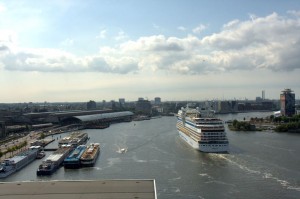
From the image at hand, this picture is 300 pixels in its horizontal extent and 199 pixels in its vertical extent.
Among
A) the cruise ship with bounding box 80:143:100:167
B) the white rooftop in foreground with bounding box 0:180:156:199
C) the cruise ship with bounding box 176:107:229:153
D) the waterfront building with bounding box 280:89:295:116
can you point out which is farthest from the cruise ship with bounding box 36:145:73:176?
the waterfront building with bounding box 280:89:295:116

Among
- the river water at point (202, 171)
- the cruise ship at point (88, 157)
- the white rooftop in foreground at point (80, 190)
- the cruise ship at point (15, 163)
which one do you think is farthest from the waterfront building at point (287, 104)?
the white rooftop in foreground at point (80, 190)

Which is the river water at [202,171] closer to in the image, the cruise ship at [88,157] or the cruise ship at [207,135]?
the cruise ship at [88,157]

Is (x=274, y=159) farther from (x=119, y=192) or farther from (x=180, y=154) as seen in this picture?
(x=119, y=192)

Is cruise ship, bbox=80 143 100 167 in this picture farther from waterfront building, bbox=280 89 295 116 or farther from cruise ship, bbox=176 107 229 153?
waterfront building, bbox=280 89 295 116

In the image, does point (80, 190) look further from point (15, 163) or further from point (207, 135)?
point (207, 135)

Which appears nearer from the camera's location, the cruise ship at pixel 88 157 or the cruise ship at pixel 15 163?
the cruise ship at pixel 15 163

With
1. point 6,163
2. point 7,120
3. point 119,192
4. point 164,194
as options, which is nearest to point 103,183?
point 119,192
